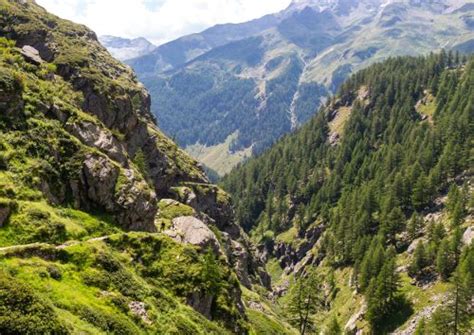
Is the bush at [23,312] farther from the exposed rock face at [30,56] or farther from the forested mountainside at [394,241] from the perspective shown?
the forested mountainside at [394,241]

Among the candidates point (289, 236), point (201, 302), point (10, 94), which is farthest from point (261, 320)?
point (289, 236)

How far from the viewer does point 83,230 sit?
49.0 meters

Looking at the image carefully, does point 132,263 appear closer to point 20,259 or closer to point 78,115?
point 20,259

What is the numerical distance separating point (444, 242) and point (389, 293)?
1905 centimetres

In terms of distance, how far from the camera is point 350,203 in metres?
167

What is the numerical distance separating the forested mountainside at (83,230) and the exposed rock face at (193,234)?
22 cm

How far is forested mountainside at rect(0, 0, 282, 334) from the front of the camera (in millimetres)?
33594

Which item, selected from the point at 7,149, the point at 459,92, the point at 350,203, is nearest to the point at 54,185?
the point at 7,149

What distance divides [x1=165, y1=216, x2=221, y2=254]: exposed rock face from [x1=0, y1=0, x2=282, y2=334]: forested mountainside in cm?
22

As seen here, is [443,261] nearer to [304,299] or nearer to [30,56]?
[304,299]

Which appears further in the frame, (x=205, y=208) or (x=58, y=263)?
(x=205, y=208)

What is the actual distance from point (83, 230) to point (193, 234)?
18.2 m

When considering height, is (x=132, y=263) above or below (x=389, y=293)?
above

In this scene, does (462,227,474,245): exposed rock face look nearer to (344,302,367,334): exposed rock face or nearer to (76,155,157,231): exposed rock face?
(344,302,367,334): exposed rock face
